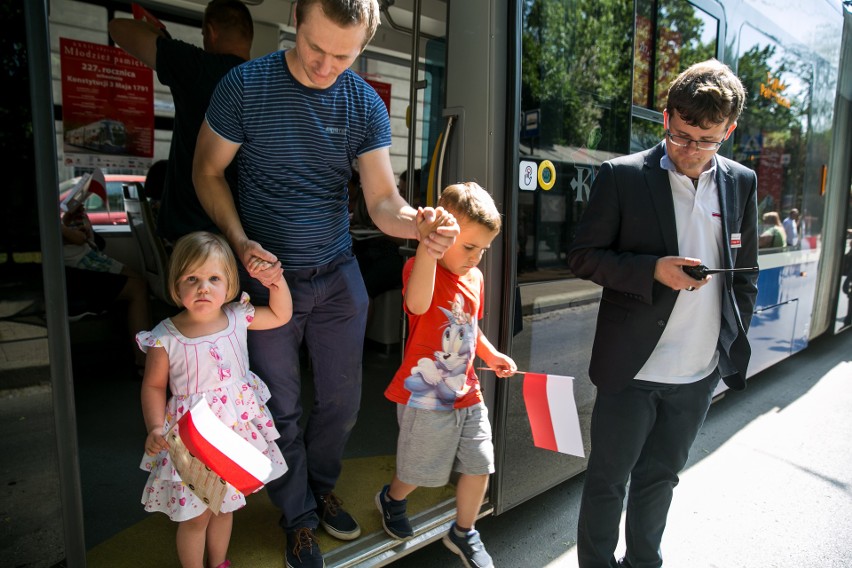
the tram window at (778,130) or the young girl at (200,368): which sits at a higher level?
the tram window at (778,130)

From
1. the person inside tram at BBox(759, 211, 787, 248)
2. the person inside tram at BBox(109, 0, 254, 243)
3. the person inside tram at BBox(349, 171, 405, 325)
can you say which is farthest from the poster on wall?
the person inside tram at BBox(759, 211, 787, 248)

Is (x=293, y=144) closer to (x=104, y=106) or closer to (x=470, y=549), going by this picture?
(x=470, y=549)

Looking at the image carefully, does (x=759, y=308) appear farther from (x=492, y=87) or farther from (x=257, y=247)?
(x=257, y=247)

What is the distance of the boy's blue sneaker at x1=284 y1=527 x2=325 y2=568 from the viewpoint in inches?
86.6

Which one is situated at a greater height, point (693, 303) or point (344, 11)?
point (344, 11)

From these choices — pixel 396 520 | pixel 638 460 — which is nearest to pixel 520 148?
pixel 638 460

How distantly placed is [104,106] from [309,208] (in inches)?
132

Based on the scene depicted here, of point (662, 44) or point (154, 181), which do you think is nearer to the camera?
point (662, 44)

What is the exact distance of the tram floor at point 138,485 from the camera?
2.36m

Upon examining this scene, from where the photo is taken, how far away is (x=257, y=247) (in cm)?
191

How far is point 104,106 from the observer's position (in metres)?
4.61

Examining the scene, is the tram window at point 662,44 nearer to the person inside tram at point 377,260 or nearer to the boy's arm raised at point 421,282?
the boy's arm raised at point 421,282

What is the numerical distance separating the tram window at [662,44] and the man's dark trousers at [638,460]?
4.89 feet

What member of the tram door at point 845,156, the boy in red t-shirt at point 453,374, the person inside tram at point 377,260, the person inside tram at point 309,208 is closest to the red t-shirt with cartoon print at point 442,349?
the boy in red t-shirt at point 453,374
